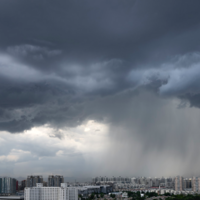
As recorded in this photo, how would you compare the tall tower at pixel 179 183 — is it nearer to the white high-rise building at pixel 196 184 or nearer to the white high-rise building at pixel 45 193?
the white high-rise building at pixel 196 184

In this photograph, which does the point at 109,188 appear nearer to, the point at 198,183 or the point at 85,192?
the point at 85,192

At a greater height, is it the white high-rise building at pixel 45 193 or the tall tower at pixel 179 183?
the white high-rise building at pixel 45 193

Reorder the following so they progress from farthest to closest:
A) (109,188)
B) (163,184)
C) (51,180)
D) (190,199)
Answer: (163,184), (109,188), (51,180), (190,199)

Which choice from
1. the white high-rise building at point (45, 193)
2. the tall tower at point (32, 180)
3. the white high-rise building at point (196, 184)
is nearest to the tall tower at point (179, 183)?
the white high-rise building at point (196, 184)

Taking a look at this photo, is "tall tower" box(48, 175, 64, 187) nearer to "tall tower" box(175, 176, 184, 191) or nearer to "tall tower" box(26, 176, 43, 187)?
"tall tower" box(26, 176, 43, 187)

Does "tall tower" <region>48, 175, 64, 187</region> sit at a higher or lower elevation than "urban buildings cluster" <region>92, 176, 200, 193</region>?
higher

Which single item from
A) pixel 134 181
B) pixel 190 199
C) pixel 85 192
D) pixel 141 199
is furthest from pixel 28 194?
pixel 134 181

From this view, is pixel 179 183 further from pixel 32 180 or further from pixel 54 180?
pixel 32 180

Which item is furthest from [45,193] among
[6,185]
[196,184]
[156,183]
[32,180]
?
[156,183]

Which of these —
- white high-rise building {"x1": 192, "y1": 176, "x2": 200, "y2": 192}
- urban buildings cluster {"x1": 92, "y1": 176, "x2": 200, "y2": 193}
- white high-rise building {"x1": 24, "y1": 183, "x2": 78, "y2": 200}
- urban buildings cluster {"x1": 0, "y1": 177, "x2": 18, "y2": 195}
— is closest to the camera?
white high-rise building {"x1": 24, "y1": 183, "x2": 78, "y2": 200}

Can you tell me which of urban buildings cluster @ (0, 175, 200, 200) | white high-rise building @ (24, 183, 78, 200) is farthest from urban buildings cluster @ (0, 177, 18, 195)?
white high-rise building @ (24, 183, 78, 200)

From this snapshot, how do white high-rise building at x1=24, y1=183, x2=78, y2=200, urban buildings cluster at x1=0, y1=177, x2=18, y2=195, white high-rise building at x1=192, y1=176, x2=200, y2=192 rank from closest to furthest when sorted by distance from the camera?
white high-rise building at x1=24, y1=183, x2=78, y2=200 → urban buildings cluster at x1=0, y1=177, x2=18, y2=195 → white high-rise building at x1=192, y1=176, x2=200, y2=192
